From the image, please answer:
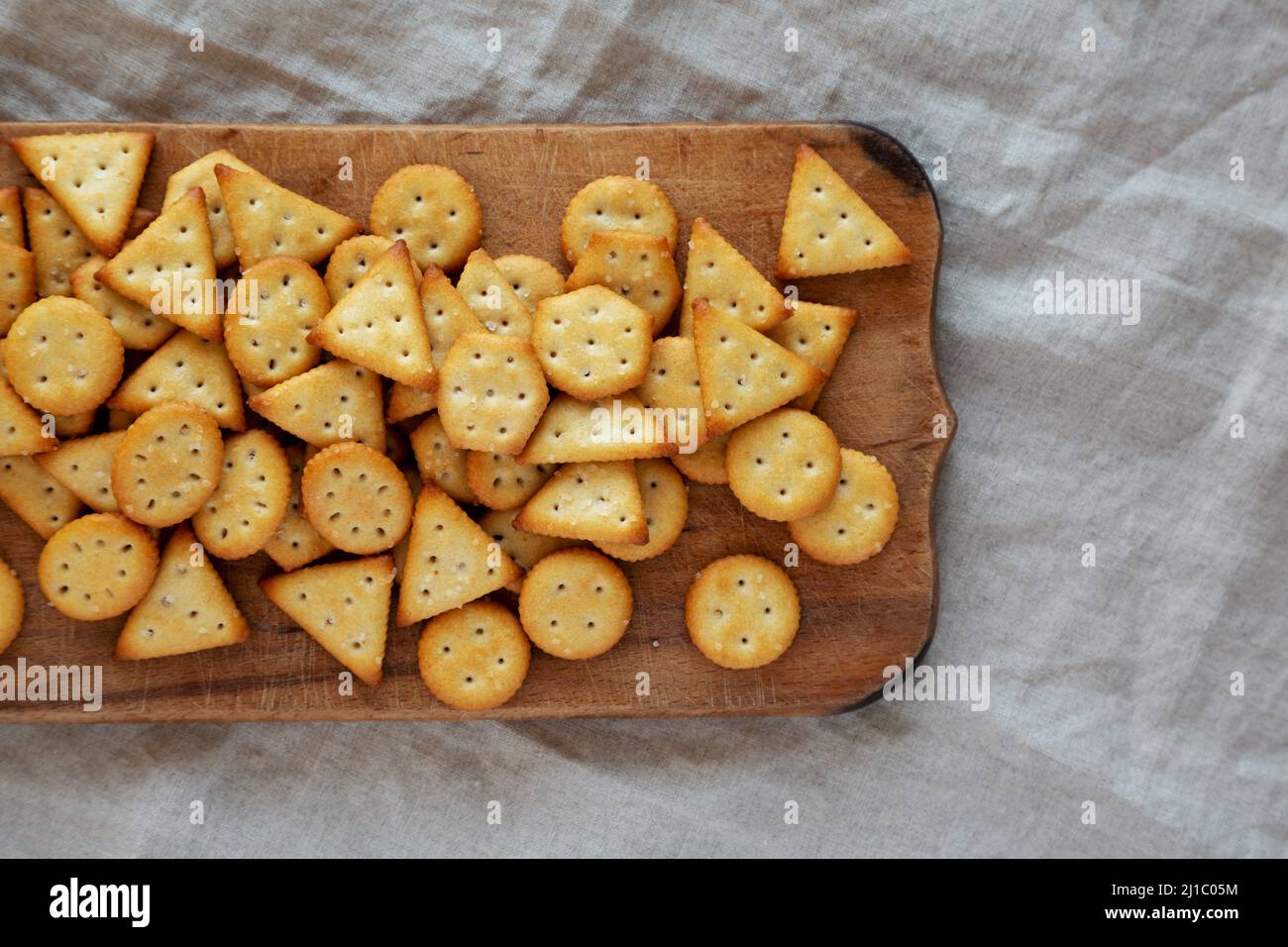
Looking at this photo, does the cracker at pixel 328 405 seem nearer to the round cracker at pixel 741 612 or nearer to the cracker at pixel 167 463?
the cracker at pixel 167 463

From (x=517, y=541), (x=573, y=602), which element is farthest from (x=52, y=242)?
(x=573, y=602)

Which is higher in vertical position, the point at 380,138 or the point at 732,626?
the point at 380,138

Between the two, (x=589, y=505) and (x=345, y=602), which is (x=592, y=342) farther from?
(x=345, y=602)

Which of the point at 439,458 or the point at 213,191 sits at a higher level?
the point at 213,191

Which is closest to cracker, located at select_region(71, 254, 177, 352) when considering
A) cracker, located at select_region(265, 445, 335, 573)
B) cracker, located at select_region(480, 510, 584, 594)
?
cracker, located at select_region(265, 445, 335, 573)

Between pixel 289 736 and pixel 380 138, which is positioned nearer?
pixel 380 138
